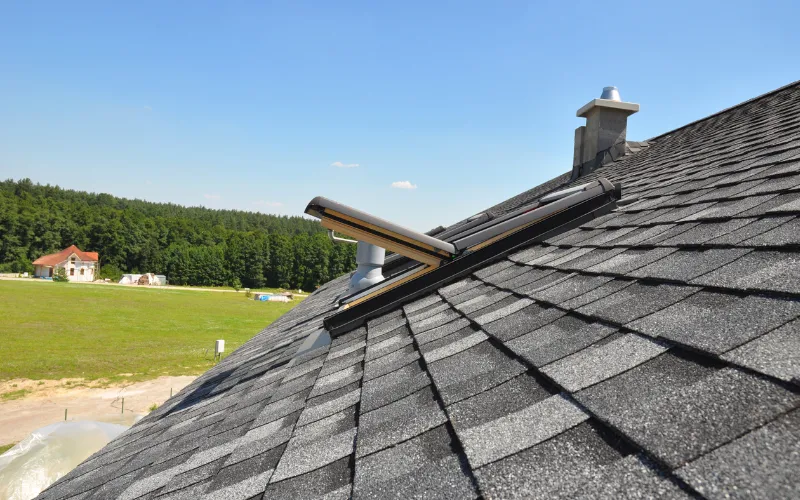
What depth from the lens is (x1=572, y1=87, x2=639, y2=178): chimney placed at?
8.11 meters

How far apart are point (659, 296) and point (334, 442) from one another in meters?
1.39

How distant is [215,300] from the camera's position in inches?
2552

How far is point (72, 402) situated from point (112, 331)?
66.2 feet

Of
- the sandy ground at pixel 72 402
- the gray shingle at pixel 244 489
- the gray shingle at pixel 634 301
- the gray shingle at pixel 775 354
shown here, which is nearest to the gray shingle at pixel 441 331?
the gray shingle at pixel 634 301

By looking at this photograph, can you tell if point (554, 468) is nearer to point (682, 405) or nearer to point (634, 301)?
point (682, 405)

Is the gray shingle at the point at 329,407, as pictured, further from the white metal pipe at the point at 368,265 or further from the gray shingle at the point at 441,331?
the white metal pipe at the point at 368,265

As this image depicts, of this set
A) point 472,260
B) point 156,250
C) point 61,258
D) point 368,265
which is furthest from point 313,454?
point 156,250

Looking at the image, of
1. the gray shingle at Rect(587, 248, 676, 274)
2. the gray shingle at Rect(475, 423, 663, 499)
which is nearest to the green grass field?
the gray shingle at Rect(587, 248, 676, 274)

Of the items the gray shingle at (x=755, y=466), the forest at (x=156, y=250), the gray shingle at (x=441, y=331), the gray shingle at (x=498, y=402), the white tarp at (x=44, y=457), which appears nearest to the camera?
the gray shingle at (x=755, y=466)

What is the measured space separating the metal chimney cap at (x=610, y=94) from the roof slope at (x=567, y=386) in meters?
4.89

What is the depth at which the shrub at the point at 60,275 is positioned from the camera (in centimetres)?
7638

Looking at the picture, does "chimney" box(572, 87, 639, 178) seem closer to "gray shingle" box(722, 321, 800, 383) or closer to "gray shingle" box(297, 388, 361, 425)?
"gray shingle" box(297, 388, 361, 425)

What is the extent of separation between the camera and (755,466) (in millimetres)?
853

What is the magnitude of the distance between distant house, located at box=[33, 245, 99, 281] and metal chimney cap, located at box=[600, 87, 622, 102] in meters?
95.1
